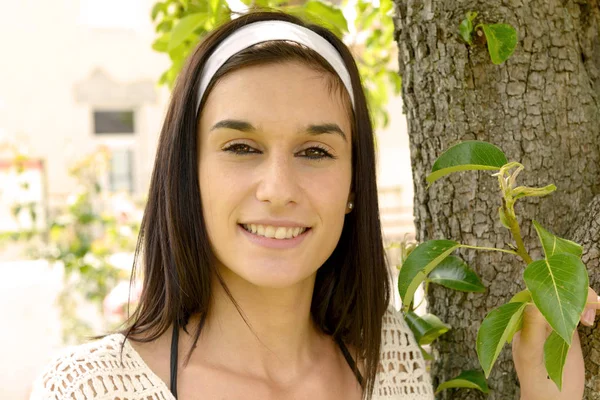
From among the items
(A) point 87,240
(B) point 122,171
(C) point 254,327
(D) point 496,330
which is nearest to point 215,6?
(C) point 254,327

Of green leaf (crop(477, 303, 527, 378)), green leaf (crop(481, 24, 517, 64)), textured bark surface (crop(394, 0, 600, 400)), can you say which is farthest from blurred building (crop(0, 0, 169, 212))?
green leaf (crop(477, 303, 527, 378))

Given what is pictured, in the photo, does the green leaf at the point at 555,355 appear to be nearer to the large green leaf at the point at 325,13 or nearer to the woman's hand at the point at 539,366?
the woman's hand at the point at 539,366

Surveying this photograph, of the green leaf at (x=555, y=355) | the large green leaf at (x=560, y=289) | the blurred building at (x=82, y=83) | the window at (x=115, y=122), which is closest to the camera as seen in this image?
the large green leaf at (x=560, y=289)

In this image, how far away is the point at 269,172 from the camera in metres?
1.24

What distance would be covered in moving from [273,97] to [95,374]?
506mm

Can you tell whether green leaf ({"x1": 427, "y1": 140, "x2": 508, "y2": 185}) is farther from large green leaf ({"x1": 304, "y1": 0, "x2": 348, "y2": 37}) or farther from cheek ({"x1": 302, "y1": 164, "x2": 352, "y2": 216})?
large green leaf ({"x1": 304, "y1": 0, "x2": 348, "y2": 37})

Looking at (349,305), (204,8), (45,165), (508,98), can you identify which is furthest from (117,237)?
(45,165)

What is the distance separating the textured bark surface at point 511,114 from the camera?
140 cm

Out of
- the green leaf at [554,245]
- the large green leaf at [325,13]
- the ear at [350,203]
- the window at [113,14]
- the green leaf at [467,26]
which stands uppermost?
the window at [113,14]

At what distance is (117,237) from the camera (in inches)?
158

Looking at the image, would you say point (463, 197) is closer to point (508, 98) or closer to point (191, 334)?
point (508, 98)

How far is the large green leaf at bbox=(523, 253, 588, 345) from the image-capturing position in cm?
98

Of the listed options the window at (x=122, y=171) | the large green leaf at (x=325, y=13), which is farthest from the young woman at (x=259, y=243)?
the window at (x=122, y=171)

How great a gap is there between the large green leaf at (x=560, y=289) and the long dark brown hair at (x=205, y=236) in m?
0.47
